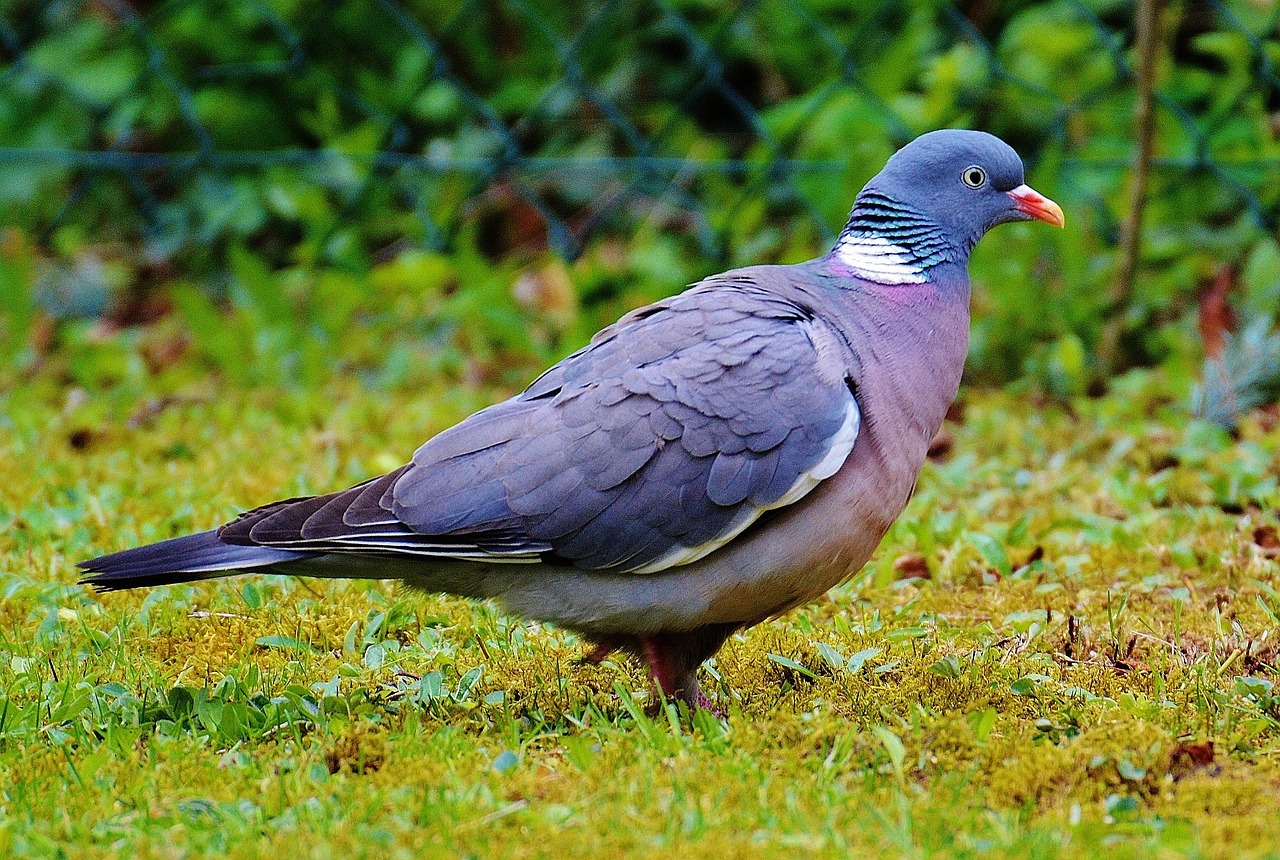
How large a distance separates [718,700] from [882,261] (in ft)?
3.56

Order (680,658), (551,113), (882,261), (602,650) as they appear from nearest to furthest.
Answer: (680,658) → (602,650) → (882,261) → (551,113)

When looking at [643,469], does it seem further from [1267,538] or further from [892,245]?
[1267,538]

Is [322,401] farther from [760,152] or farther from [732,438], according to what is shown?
[732,438]

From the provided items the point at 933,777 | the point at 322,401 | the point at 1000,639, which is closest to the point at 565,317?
the point at 322,401

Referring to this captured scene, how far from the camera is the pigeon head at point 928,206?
3.64 metres

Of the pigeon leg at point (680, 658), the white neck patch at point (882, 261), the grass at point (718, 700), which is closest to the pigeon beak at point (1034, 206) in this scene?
the white neck patch at point (882, 261)

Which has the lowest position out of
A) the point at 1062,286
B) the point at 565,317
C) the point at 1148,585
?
the point at 1148,585

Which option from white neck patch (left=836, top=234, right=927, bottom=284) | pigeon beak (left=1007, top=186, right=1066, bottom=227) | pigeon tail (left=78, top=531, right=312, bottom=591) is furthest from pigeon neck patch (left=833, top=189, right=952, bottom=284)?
pigeon tail (left=78, top=531, right=312, bottom=591)

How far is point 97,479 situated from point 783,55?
13.5ft

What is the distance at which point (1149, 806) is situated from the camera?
2805 mm

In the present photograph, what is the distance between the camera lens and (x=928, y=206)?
12.1ft

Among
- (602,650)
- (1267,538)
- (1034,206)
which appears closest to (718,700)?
(602,650)

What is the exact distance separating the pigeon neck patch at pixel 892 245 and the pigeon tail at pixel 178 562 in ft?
4.72

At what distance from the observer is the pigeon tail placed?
3275 millimetres
